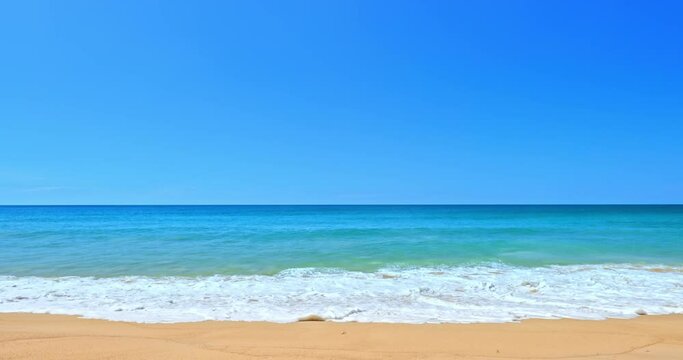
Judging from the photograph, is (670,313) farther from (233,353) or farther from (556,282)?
(233,353)

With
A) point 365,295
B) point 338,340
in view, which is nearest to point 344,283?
point 365,295

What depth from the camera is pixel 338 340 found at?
15.2 ft

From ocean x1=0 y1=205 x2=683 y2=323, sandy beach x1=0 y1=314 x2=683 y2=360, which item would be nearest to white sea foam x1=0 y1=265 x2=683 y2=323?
ocean x1=0 y1=205 x2=683 y2=323

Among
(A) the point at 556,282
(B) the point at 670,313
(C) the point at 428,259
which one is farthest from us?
(C) the point at 428,259

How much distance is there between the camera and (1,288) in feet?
28.0

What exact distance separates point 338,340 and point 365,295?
3.13 metres

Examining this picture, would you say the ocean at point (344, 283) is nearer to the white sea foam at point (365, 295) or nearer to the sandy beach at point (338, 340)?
the white sea foam at point (365, 295)

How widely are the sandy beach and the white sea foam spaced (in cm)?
52

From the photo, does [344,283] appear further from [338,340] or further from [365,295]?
[338,340]

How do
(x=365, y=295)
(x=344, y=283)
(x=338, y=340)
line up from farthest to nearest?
(x=344, y=283) < (x=365, y=295) < (x=338, y=340)

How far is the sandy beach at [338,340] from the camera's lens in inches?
162

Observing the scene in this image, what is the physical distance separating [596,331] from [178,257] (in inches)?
511

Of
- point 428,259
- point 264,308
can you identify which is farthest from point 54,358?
point 428,259

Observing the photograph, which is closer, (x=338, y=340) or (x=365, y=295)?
(x=338, y=340)
